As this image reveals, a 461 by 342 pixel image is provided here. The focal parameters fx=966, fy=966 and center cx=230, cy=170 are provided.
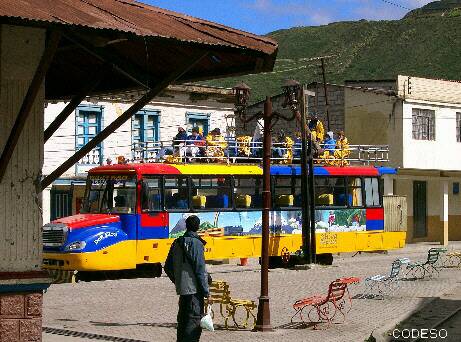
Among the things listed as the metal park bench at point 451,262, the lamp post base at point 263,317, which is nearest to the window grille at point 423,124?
the metal park bench at point 451,262

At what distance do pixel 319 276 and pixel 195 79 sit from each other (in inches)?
616

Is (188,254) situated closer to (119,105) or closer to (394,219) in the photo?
(394,219)

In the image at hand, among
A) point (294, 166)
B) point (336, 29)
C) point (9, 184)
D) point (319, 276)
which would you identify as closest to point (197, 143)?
point (294, 166)

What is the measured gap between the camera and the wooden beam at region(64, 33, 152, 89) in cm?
1007

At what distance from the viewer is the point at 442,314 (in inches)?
711

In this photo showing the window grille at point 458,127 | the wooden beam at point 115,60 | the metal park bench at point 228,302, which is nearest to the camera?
the wooden beam at point 115,60

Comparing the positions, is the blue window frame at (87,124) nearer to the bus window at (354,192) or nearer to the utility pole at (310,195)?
the utility pole at (310,195)

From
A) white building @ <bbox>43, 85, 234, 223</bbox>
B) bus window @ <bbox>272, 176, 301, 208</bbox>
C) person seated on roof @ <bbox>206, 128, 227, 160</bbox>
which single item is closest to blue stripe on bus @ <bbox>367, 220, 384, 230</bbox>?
bus window @ <bbox>272, 176, 301, 208</bbox>

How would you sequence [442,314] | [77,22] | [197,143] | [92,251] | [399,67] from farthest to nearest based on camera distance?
[399,67] → [197,143] → [92,251] → [442,314] → [77,22]

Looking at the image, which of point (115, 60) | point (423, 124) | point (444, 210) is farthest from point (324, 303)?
point (444, 210)

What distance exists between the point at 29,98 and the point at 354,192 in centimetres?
2269

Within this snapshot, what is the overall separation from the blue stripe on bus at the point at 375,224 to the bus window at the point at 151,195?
870 cm

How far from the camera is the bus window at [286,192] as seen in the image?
29172 mm

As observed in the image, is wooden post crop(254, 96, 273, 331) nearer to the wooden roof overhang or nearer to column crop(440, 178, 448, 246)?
the wooden roof overhang
